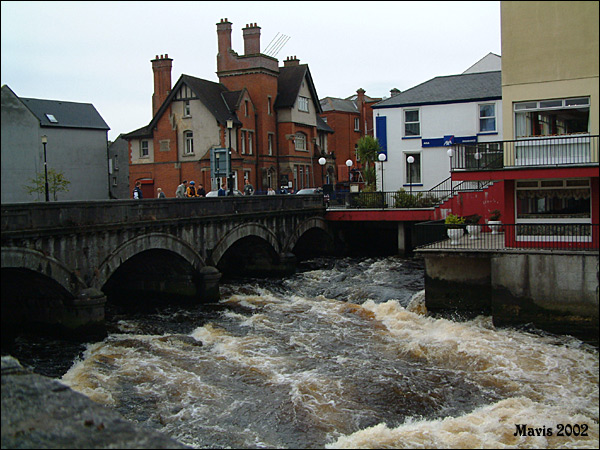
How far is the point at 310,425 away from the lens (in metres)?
13.0

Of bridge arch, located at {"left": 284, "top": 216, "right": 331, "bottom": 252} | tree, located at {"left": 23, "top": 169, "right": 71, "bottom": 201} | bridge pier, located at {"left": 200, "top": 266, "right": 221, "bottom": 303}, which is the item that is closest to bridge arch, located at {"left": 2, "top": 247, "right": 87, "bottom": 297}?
tree, located at {"left": 23, "top": 169, "right": 71, "bottom": 201}

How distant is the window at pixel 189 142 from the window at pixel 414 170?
55.2 feet

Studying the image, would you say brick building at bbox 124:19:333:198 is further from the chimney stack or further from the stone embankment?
the stone embankment

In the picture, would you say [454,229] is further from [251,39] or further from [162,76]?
[162,76]

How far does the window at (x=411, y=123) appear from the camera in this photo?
Answer: 138 ft

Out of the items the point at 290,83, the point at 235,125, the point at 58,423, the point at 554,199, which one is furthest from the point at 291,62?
the point at 58,423

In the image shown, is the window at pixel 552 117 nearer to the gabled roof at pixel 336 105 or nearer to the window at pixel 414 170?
the window at pixel 414 170

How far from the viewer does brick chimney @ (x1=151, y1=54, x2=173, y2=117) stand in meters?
56.2

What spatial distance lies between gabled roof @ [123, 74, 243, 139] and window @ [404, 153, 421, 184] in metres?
13.5

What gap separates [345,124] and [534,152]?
5412 centimetres

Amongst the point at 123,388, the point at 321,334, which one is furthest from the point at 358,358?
the point at 123,388

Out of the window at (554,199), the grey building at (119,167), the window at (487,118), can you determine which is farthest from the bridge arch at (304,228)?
the grey building at (119,167)

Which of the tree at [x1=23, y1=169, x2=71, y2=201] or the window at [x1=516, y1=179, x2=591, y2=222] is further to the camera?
the window at [x1=516, y1=179, x2=591, y2=222]

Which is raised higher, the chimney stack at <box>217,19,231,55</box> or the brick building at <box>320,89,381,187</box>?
the chimney stack at <box>217,19,231,55</box>
